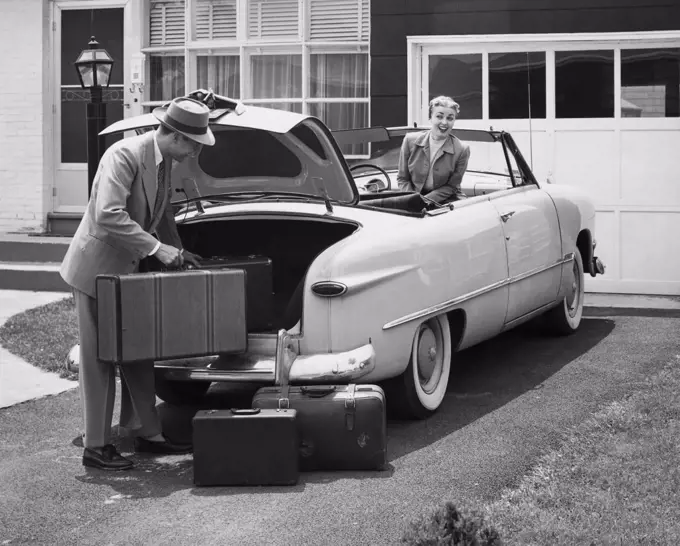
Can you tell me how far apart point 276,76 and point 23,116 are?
3.33 m

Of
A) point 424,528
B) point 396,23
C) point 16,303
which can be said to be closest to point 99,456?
point 424,528

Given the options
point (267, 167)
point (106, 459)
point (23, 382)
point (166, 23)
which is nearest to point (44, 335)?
point (23, 382)

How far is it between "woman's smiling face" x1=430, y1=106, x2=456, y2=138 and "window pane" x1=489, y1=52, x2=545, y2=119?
158 inches

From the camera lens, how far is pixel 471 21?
12117mm

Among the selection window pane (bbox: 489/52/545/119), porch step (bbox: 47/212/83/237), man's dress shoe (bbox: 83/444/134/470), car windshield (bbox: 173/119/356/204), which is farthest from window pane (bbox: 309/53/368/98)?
man's dress shoe (bbox: 83/444/134/470)

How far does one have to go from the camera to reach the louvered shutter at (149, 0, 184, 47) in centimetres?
1374

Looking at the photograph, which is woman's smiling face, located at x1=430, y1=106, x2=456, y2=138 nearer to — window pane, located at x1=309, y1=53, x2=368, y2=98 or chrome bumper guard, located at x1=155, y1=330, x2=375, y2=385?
chrome bumper guard, located at x1=155, y1=330, x2=375, y2=385

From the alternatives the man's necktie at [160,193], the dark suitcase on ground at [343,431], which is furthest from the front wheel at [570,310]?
the man's necktie at [160,193]

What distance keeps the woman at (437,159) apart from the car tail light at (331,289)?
2.39 meters

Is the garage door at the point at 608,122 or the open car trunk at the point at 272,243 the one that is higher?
the garage door at the point at 608,122

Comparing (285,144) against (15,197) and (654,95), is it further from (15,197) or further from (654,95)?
(15,197)

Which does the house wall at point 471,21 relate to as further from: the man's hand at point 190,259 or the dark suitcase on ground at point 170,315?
the dark suitcase on ground at point 170,315

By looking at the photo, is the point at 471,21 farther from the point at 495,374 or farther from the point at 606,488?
the point at 606,488

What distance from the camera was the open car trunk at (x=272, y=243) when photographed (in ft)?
22.8
